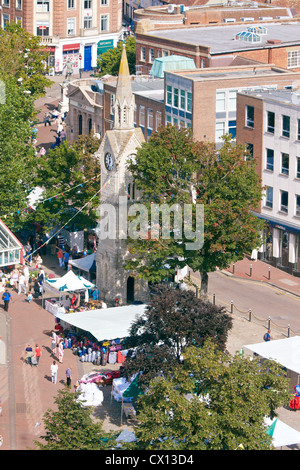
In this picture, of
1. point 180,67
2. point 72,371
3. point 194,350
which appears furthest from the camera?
point 180,67

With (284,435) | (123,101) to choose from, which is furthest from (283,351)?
(123,101)

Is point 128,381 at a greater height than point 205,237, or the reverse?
point 205,237

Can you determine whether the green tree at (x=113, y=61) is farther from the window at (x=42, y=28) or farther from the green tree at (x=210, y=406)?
the green tree at (x=210, y=406)

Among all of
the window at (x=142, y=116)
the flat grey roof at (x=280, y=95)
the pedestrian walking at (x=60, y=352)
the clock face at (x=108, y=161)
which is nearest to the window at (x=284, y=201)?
the flat grey roof at (x=280, y=95)

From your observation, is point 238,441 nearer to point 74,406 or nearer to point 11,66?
point 74,406

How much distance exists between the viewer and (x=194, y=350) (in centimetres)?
4931

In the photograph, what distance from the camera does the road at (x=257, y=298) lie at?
6988 centimetres

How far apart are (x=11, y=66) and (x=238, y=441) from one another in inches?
2908

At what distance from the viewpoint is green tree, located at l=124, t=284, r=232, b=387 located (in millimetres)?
55125

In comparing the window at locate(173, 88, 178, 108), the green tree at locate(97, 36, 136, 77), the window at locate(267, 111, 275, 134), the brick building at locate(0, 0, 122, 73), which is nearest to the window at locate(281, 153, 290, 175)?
the window at locate(267, 111, 275, 134)

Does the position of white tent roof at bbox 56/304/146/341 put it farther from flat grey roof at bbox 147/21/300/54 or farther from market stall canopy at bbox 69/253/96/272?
flat grey roof at bbox 147/21/300/54

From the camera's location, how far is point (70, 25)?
150875 mm

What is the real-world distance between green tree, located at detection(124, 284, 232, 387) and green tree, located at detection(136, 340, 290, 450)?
5.47 metres

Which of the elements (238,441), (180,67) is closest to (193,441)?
(238,441)
